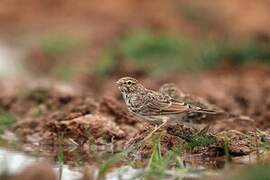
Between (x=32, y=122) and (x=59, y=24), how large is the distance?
12167 millimetres

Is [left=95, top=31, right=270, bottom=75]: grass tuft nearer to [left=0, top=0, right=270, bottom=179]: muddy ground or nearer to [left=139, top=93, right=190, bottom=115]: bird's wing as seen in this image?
[left=0, top=0, right=270, bottom=179]: muddy ground

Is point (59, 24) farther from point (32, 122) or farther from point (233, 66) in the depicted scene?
point (32, 122)

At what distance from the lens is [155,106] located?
355 inches

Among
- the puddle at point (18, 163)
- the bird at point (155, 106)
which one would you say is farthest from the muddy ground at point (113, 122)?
the puddle at point (18, 163)

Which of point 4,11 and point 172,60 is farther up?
point 4,11

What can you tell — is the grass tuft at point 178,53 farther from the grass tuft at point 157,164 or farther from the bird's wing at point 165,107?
the grass tuft at point 157,164

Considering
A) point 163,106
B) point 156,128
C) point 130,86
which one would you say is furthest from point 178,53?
point 156,128

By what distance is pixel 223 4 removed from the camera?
72.4 ft

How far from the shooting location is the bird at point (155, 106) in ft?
29.3

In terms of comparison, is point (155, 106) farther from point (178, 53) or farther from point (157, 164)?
point (178, 53)

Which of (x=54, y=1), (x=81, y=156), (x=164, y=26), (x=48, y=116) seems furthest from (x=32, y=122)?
(x=54, y=1)

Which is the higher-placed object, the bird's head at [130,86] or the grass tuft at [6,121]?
the bird's head at [130,86]

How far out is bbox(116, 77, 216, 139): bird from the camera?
8922 mm

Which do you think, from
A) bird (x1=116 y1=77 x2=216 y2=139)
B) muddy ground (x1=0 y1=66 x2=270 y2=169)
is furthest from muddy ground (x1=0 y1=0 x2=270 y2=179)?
bird (x1=116 y1=77 x2=216 y2=139)
